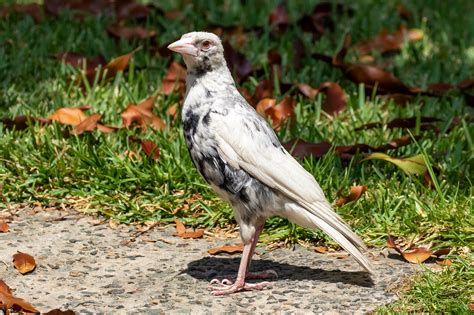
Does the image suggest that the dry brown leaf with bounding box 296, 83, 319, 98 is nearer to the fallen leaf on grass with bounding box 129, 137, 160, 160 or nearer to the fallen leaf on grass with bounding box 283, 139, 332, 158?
the fallen leaf on grass with bounding box 283, 139, 332, 158

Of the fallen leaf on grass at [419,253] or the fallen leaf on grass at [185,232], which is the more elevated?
the fallen leaf on grass at [419,253]

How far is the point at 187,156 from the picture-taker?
17.9 feet

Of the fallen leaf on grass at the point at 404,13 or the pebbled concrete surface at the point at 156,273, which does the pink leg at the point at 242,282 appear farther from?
the fallen leaf on grass at the point at 404,13

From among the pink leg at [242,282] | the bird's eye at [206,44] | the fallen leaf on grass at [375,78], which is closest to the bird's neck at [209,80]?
the bird's eye at [206,44]

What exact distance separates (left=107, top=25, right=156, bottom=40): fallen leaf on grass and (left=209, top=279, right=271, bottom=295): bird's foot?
331 centimetres

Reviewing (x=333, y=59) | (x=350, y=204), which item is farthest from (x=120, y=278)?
(x=333, y=59)

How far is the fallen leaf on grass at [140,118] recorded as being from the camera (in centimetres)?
590

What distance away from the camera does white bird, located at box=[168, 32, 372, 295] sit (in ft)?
14.4

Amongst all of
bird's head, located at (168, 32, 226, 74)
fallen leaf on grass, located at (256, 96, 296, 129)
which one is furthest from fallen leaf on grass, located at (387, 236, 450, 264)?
fallen leaf on grass, located at (256, 96, 296, 129)

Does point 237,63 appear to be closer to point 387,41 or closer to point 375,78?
point 375,78

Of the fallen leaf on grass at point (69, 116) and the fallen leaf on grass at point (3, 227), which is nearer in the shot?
the fallen leaf on grass at point (3, 227)

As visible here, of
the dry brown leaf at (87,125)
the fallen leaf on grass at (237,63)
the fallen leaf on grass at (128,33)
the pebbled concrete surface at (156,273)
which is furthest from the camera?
the fallen leaf on grass at (128,33)

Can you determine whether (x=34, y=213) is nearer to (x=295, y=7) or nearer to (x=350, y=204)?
(x=350, y=204)

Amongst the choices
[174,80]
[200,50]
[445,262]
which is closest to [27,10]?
[174,80]
